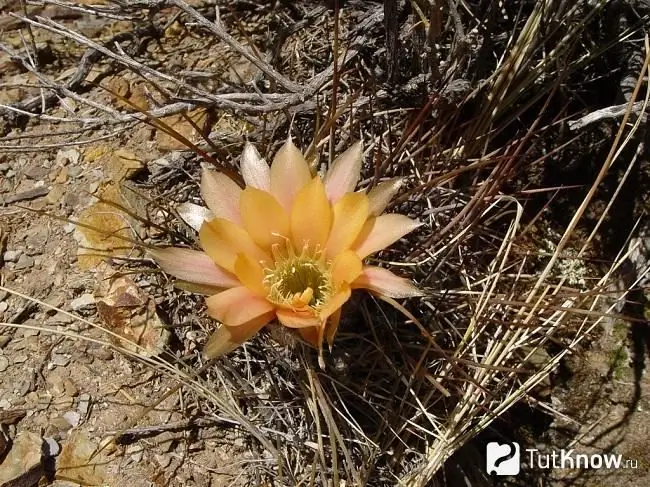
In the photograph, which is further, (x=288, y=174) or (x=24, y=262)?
(x=24, y=262)

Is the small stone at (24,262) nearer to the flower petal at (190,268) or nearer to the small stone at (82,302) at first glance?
the small stone at (82,302)

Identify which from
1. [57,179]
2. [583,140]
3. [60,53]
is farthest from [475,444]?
[60,53]

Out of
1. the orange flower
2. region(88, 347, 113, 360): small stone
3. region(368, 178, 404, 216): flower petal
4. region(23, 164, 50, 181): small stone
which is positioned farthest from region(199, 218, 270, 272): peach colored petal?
region(23, 164, 50, 181): small stone

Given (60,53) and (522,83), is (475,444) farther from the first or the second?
(60,53)

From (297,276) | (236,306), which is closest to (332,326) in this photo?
(236,306)

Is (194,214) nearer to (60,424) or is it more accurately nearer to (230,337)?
(230,337)

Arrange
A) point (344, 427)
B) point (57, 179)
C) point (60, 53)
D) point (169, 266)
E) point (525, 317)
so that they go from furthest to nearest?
point (60, 53) → point (57, 179) → point (525, 317) → point (344, 427) → point (169, 266)

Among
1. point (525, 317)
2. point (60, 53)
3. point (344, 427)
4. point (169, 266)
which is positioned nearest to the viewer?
point (169, 266)

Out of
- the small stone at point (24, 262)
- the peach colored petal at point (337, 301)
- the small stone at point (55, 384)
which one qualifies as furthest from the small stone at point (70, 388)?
the peach colored petal at point (337, 301)
